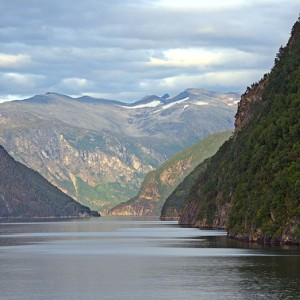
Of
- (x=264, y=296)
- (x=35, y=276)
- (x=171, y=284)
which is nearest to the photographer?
(x=264, y=296)

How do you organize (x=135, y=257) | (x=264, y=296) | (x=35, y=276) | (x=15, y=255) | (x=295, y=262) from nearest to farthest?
1. (x=264, y=296)
2. (x=35, y=276)
3. (x=295, y=262)
4. (x=135, y=257)
5. (x=15, y=255)

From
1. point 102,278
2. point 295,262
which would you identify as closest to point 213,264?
point 295,262

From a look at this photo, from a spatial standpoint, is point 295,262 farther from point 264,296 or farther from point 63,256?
point 63,256

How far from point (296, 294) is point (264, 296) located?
3.82m

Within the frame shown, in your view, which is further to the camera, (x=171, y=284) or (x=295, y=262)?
(x=295, y=262)

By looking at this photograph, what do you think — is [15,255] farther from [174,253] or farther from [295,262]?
[295,262]

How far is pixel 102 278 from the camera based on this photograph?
137 m

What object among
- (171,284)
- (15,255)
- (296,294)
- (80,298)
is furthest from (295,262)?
(15,255)

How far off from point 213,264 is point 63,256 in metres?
39.5

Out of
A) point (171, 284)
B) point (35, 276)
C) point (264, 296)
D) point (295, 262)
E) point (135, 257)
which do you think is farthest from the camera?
point (135, 257)

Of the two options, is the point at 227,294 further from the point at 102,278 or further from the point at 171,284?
the point at 102,278

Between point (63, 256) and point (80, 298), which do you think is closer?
point (80, 298)

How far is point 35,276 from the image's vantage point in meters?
142

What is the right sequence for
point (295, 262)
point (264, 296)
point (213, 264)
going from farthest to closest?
point (213, 264), point (295, 262), point (264, 296)
